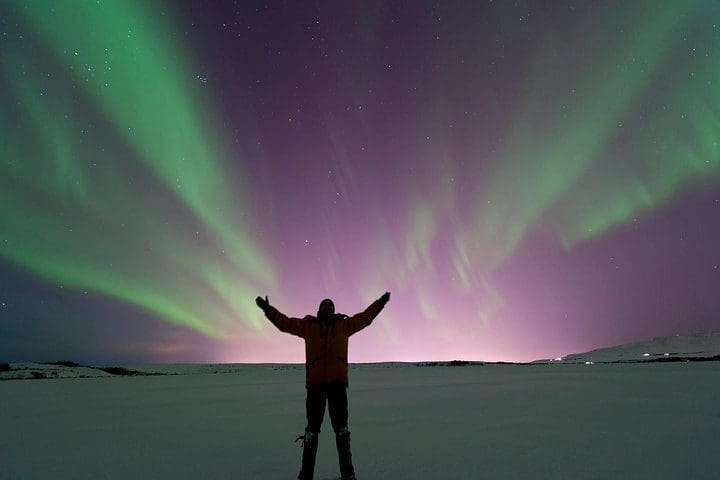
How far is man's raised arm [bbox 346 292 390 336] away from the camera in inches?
224

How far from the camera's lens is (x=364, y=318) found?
5699 mm

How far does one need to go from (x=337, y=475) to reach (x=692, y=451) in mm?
5094

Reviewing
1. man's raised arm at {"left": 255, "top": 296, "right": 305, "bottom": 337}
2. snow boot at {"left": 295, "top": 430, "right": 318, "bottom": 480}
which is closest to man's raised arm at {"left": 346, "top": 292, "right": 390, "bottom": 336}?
man's raised arm at {"left": 255, "top": 296, "right": 305, "bottom": 337}

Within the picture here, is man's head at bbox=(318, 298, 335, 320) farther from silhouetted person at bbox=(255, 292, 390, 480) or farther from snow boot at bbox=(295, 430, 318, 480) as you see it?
snow boot at bbox=(295, 430, 318, 480)

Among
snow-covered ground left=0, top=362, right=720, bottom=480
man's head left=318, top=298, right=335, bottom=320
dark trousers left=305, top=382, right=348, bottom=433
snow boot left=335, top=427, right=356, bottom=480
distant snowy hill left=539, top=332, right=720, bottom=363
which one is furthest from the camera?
distant snowy hill left=539, top=332, right=720, bottom=363

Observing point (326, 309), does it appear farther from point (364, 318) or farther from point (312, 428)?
point (312, 428)

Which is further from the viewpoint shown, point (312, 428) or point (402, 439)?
point (402, 439)

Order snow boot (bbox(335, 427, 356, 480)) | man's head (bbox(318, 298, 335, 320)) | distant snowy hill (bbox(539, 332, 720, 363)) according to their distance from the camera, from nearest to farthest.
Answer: snow boot (bbox(335, 427, 356, 480)) → man's head (bbox(318, 298, 335, 320)) → distant snowy hill (bbox(539, 332, 720, 363))

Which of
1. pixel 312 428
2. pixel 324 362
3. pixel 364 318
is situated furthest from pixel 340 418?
pixel 364 318

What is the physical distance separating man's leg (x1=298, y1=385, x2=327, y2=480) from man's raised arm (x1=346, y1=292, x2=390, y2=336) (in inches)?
31.7

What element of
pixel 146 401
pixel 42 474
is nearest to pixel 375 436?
pixel 42 474

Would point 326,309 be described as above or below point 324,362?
above

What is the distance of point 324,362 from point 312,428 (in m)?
0.78

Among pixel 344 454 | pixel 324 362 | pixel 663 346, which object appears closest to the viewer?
pixel 344 454
